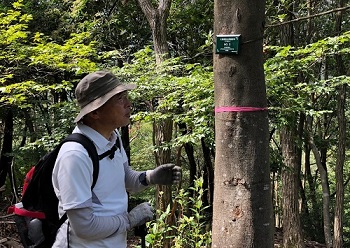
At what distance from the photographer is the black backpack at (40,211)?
1749 millimetres

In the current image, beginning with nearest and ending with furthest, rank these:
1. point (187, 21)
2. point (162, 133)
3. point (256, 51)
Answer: point (256, 51)
point (162, 133)
point (187, 21)

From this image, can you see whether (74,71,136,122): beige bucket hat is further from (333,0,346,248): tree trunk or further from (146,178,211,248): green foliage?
(333,0,346,248): tree trunk

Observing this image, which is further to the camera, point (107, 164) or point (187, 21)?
point (187, 21)

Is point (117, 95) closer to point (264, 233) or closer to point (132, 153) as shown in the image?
point (264, 233)

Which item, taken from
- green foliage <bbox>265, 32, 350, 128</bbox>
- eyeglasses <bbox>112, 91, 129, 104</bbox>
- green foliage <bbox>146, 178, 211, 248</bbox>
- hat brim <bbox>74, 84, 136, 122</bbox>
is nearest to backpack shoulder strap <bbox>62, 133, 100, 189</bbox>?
hat brim <bbox>74, 84, 136, 122</bbox>

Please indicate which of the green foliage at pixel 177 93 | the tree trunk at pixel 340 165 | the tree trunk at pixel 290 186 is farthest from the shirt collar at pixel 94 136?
the tree trunk at pixel 340 165

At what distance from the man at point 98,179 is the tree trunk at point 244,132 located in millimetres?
454

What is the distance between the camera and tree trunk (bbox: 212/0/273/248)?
198 cm

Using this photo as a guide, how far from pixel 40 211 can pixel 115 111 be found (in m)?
0.54

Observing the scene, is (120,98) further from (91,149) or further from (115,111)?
(91,149)

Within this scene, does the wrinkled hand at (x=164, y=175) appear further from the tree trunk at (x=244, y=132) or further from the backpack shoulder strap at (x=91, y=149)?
the backpack shoulder strap at (x=91, y=149)

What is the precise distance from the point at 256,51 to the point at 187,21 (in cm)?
799

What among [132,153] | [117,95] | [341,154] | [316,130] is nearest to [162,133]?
[117,95]

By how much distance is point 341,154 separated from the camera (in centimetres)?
1013
